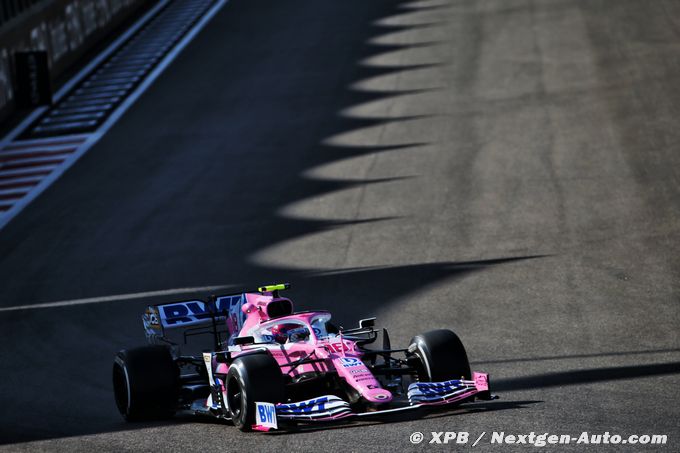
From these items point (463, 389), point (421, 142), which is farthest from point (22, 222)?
point (463, 389)

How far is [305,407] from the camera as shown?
36.9ft

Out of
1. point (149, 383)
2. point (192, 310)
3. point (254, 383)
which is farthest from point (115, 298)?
point (254, 383)

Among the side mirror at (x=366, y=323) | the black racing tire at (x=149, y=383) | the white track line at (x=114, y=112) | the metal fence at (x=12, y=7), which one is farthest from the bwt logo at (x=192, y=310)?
the metal fence at (x=12, y=7)

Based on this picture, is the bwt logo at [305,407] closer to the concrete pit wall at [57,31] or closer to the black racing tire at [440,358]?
the black racing tire at [440,358]

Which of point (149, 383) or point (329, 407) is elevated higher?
point (329, 407)

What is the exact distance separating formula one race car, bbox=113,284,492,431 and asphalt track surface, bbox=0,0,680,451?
0.26 m

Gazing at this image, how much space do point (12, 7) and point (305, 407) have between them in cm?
2763

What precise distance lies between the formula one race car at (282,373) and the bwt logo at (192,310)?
14 mm

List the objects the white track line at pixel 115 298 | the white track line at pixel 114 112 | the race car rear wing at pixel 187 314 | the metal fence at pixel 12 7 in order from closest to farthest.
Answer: the race car rear wing at pixel 187 314
the white track line at pixel 115 298
the white track line at pixel 114 112
the metal fence at pixel 12 7

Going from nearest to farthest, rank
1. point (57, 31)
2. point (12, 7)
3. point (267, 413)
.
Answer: point (267, 413)
point (12, 7)
point (57, 31)

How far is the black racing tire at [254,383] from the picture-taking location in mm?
11352

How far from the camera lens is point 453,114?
3117 cm

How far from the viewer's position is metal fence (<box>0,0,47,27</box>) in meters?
34.9

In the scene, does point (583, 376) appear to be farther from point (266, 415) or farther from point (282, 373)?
point (266, 415)
